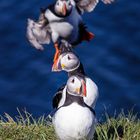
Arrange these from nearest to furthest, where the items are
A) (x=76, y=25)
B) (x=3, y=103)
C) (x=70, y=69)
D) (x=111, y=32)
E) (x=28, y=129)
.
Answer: (x=76, y=25)
(x=70, y=69)
(x=28, y=129)
(x=3, y=103)
(x=111, y=32)

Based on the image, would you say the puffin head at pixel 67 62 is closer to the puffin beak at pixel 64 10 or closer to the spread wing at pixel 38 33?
the spread wing at pixel 38 33

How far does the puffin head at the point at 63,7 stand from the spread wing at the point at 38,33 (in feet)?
0.56

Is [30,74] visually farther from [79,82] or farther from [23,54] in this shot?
[79,82]

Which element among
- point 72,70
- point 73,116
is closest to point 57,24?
point 72,70

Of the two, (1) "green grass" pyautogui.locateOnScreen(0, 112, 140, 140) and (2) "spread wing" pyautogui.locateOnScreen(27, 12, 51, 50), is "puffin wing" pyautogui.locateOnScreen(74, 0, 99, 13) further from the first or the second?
(1) "green grass" pyautogui.locateOnScreen(0, 112, 140, 140)

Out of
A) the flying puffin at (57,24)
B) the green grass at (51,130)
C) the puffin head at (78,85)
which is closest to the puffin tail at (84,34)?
the flying puffin at (57,24)

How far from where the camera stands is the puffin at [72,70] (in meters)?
6.57

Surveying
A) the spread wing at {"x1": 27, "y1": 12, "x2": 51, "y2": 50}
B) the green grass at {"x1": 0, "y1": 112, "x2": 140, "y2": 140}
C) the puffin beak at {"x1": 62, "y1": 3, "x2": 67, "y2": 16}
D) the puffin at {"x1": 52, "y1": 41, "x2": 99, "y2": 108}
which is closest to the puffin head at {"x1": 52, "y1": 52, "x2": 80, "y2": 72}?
the puffin at {"x1": 52, "y1": 41, "x2": 99, "y2": 108}

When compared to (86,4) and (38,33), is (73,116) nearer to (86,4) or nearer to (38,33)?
(38,33)

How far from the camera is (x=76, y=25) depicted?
6.37m

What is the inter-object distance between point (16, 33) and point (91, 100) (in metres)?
6.79

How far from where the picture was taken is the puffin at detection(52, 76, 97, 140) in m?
6.89

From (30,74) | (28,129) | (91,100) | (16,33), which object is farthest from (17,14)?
(91,100)

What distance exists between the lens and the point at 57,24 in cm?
631
